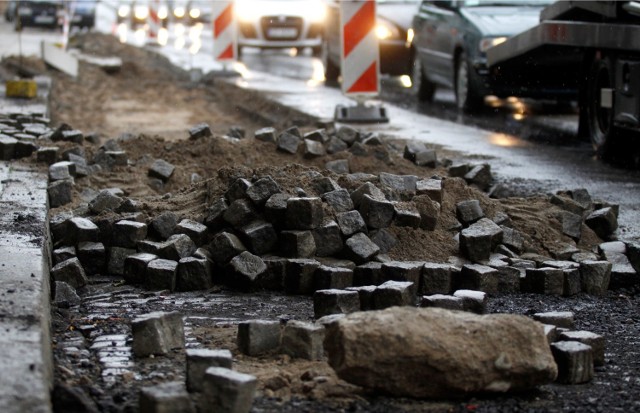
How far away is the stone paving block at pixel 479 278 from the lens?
20.7 feet

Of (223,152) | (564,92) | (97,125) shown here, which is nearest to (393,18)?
(564,92)

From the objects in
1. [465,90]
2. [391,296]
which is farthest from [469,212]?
[465,90]

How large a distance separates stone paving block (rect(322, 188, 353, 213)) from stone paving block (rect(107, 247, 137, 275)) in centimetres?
120

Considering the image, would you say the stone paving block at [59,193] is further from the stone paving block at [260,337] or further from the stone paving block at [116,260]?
the stone paving block at [260,337]

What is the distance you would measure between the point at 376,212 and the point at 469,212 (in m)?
0.74

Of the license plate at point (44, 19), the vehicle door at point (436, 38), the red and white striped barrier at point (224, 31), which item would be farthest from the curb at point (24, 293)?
the license plate at point (44, 19)

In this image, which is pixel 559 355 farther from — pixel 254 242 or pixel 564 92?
pixel 564 92

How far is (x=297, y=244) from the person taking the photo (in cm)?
654

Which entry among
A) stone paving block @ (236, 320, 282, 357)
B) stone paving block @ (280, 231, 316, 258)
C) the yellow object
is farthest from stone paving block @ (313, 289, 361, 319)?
the yellow object

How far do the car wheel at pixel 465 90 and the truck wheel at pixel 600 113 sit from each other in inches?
126

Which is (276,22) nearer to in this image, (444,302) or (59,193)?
(59,193)

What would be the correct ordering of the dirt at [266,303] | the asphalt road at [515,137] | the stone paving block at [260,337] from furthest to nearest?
the asphalt road at [515,137]
the stone paving block at [260,337]
the dirt at [266,303]

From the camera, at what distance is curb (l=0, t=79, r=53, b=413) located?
3756 mm

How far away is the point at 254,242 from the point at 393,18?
41.2 feet
